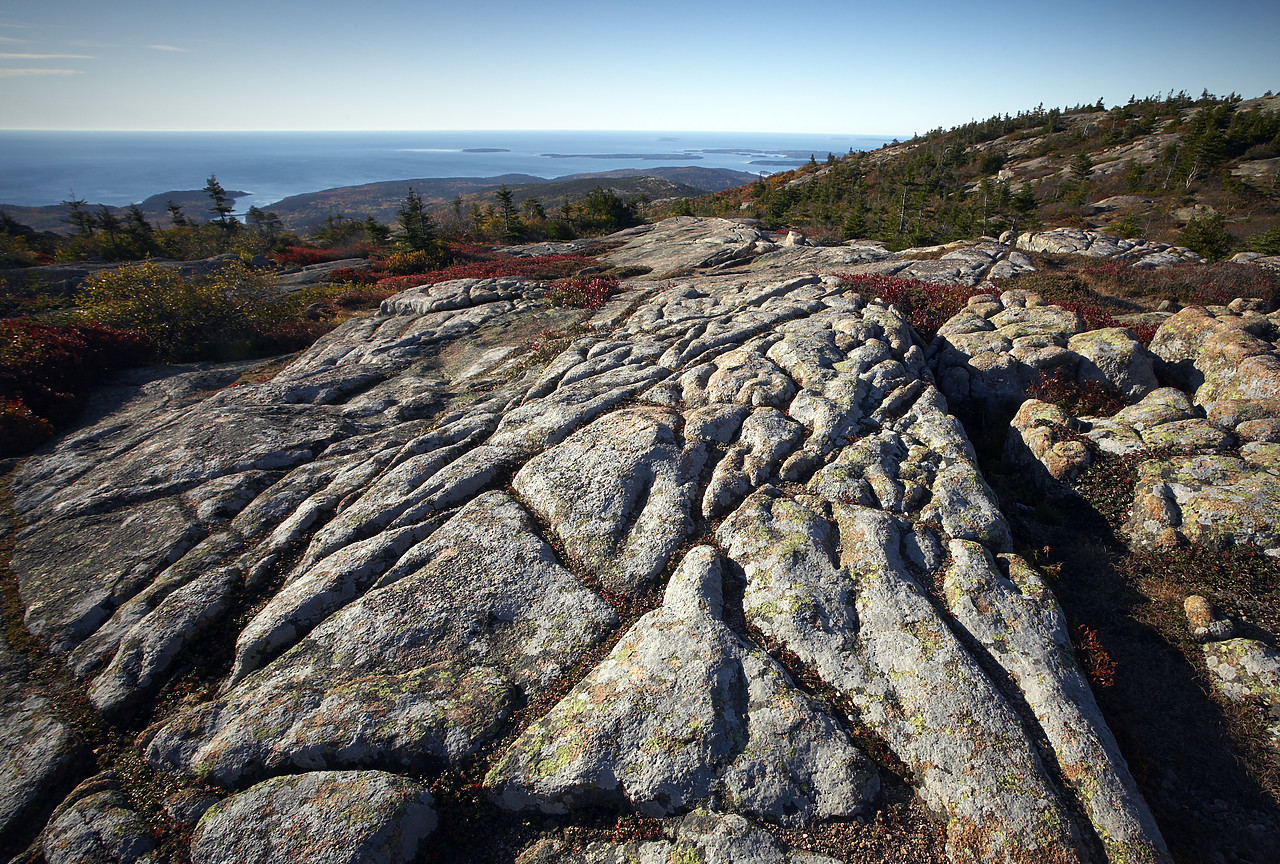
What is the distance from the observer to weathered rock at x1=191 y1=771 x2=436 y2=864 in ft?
23.5

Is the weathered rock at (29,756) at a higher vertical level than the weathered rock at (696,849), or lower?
lower

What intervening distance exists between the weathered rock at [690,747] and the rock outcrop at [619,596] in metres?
0.05

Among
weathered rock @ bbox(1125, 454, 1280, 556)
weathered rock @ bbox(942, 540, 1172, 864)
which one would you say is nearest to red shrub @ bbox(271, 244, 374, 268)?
weathered rock @ bbox(942, 540, 1172, 864)

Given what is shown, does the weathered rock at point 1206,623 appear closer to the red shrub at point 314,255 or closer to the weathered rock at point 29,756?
the weathered rock at point 29,756

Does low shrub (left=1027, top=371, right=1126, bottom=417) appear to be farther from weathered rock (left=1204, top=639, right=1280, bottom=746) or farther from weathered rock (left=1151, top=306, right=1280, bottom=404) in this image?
weathered rock (left=1204, top=639, right=1280, bottom=746)

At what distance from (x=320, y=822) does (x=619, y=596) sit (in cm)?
605

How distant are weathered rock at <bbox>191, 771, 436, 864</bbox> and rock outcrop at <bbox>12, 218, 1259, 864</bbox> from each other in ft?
0.14

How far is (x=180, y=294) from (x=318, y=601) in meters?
27.8

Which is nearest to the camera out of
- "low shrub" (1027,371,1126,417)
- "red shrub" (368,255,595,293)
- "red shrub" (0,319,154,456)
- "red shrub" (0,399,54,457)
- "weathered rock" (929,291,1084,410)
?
"low shrub" (1027,371,1126,417)

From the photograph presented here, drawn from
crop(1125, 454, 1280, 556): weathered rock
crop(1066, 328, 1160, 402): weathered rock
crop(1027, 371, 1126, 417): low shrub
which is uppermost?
crop(1066, 328, 1160, 402): weathered rock

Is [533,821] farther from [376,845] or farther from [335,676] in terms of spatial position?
[335,676]

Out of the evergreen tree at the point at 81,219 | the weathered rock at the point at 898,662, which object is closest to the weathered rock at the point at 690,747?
the weathered rock at the point at 898,662

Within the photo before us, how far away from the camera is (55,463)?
17078mm

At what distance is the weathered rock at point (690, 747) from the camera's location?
7578 mm
